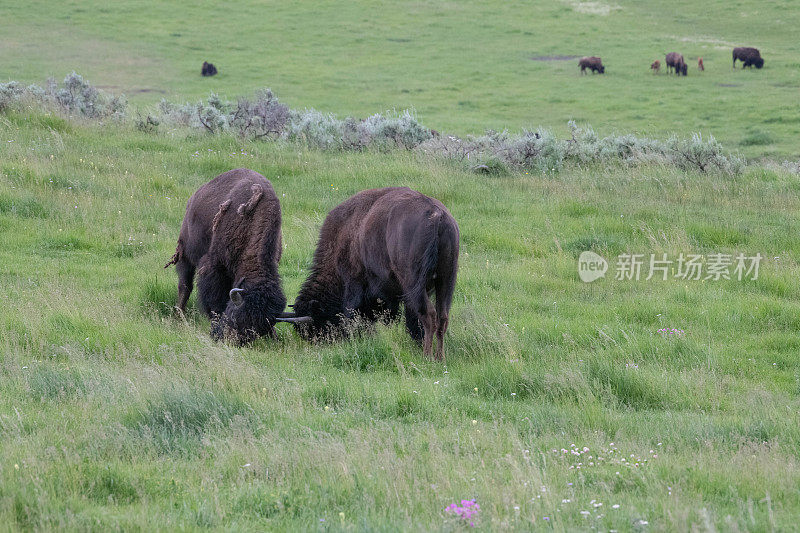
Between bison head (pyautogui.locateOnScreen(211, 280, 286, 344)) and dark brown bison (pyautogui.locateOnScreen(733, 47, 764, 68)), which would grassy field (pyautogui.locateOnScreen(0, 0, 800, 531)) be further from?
dark brown bison (pyautogui.locateOnScreen(733, 47, 764, 68))

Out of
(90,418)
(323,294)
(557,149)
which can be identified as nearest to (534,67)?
(557,149)

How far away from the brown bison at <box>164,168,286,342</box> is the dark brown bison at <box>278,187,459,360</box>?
37 centimetres

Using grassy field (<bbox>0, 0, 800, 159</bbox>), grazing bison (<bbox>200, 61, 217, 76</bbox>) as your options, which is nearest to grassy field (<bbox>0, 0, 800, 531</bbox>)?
grassy field (<bbox>0, 0, 800, 159</bbox>)

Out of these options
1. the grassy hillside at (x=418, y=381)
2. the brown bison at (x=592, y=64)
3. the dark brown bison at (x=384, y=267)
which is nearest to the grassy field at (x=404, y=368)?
the grassy hillside at (x=418, y=381)

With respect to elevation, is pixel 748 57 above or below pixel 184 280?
above

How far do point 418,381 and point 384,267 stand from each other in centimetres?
162

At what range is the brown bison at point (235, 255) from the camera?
825cm

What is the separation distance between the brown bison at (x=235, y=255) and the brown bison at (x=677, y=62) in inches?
1419

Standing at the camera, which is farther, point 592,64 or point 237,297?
point 592,64

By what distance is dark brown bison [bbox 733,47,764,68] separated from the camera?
41.1 meters

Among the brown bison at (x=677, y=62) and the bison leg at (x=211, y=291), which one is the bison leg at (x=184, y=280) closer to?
the bison leg at (x=211, y=291)

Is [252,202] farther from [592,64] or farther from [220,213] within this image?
[592,64]

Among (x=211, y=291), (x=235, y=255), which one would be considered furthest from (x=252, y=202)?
(x=211, y=291)

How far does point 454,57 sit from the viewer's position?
147ft
